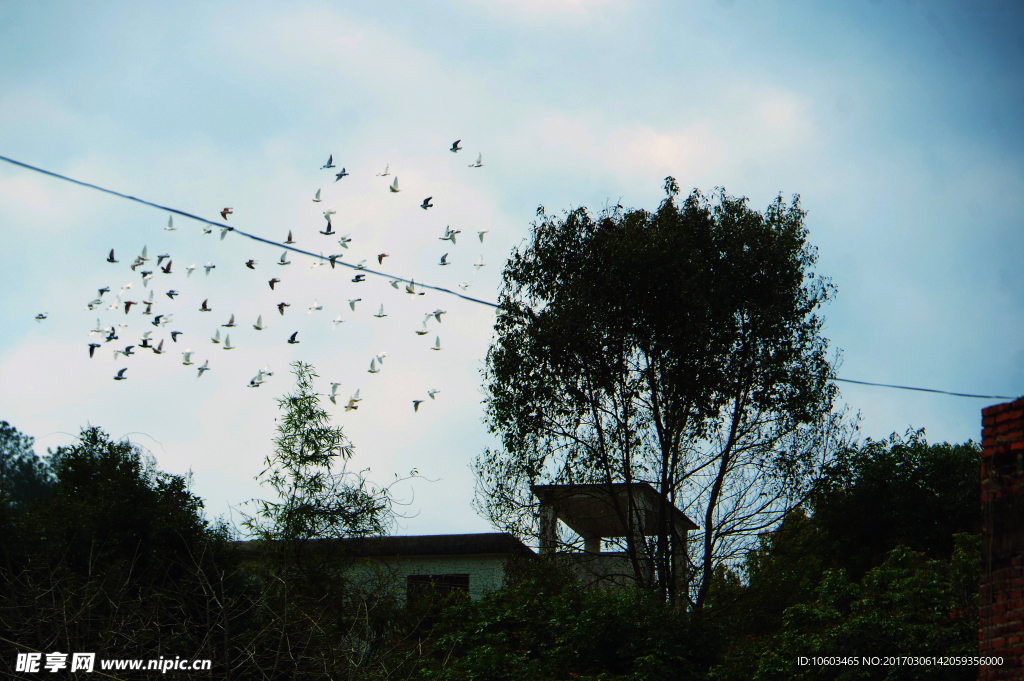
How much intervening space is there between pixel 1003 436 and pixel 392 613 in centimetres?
1136

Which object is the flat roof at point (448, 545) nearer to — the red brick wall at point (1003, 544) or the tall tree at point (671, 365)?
the tall tree at point (671, 365)

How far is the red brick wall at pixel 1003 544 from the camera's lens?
620 centimetres

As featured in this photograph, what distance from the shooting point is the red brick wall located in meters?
6.20

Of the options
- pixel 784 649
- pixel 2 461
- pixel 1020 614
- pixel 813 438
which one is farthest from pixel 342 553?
pixel 2 461

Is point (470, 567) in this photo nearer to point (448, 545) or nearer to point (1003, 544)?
point (448, 545)

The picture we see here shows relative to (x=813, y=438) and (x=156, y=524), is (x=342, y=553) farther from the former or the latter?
(x=813, y=438)

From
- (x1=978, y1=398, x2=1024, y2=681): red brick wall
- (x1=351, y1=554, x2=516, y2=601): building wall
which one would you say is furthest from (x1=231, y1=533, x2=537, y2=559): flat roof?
(x1=978, y1=398, x2=1024, y2=681): red brick wall

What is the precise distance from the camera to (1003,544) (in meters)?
6.38

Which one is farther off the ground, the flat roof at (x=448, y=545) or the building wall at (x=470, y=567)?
the flat roof at (x=448, y=545)

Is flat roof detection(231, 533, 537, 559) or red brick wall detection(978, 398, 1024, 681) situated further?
flat roof detection(231, 533, 537, 559)

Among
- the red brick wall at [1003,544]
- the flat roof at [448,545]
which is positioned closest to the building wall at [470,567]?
the flat roof at [448,545]

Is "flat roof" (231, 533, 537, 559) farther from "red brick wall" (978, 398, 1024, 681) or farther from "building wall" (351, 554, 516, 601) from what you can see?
"red brick wall" (978, 398, 1024, 681)

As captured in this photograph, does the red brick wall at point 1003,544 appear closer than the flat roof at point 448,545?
Yes

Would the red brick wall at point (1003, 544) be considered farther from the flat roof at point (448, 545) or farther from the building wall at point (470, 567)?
the building wall at point (470, 567)
